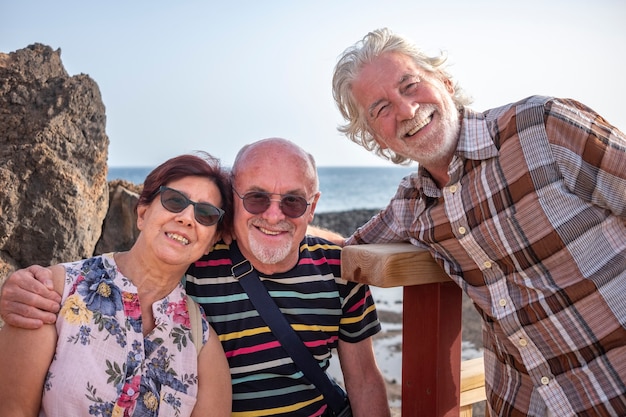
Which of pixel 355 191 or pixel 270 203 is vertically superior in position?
pixel 355 191

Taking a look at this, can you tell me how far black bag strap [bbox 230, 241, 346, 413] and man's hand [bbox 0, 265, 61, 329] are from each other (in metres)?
0.84

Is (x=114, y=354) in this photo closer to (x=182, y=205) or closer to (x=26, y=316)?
(x=26, y=316)

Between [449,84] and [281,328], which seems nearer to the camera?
[281,328]

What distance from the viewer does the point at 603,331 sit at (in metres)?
2.39

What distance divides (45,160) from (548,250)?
268 centimetres

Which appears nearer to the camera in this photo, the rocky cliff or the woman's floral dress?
the woman's floral dress

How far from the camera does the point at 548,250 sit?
246 cm

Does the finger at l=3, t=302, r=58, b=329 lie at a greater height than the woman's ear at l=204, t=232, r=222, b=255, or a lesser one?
lesser

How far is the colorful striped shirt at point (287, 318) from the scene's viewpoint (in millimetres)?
2797

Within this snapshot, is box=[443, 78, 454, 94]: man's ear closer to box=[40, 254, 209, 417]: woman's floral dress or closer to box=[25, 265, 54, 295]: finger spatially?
box=[40, 254, 209, 417]: woman's floral dress

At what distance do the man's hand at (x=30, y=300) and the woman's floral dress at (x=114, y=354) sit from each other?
58 millimetres

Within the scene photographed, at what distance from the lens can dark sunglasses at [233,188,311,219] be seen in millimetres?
2943

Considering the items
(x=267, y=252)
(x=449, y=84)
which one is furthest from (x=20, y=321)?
(x=449, y=84)

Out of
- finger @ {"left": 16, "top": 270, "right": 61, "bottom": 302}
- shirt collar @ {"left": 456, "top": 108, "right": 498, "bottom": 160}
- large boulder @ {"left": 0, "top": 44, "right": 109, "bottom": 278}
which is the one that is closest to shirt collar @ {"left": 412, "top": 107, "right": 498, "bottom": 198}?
shirt collar @ {"left": 456, "top": 108, "right": 498, "bottom": 160}
